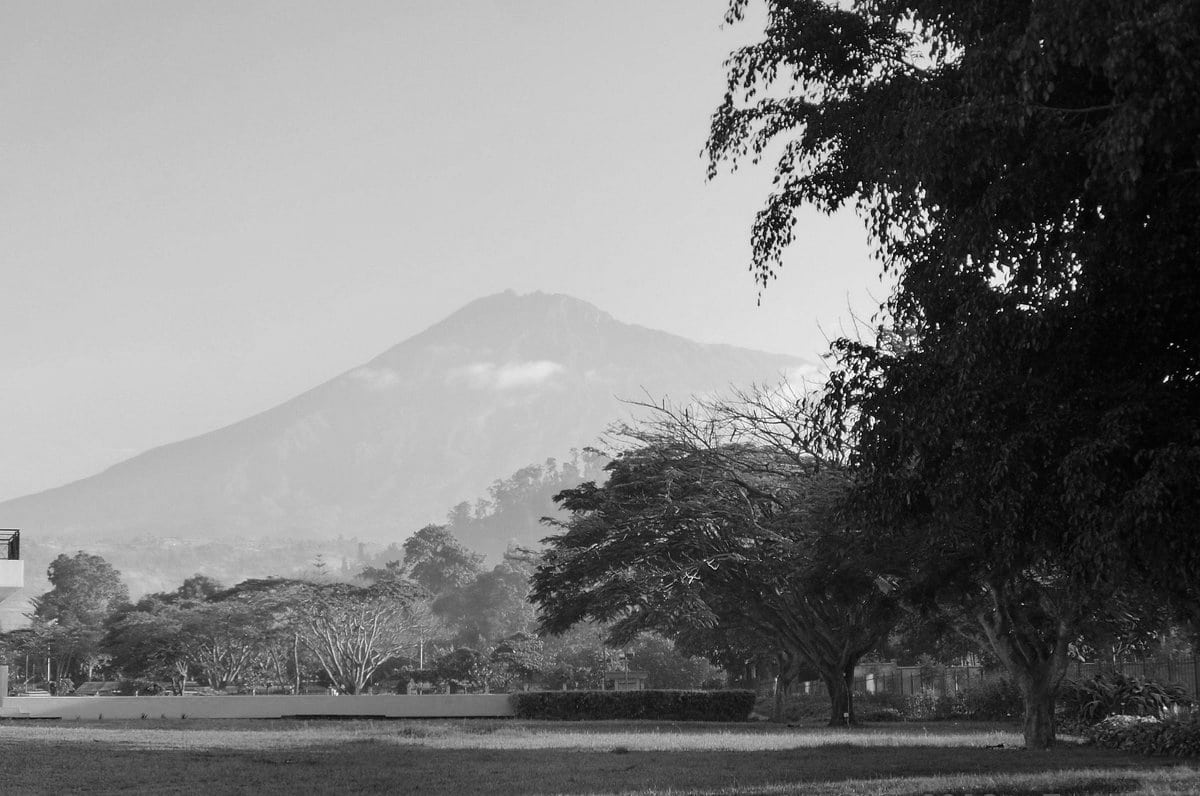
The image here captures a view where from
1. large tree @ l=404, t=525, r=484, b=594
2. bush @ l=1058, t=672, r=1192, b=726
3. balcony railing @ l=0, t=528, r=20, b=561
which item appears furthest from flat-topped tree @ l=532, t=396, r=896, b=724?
large tree @ l=404, t=525, r=484, b=594

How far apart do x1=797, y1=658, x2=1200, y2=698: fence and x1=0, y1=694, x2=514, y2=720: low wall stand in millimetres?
14314

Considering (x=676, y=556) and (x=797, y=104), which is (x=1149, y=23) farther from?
(x=676, y=556)

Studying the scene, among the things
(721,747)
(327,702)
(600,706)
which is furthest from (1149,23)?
(327,702)

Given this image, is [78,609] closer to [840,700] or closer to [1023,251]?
[840,700]

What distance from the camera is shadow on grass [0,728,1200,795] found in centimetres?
1568

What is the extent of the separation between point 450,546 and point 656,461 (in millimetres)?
101180

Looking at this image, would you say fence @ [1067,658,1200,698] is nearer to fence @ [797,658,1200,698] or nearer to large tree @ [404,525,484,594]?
fence @ [797,658,1200,698]

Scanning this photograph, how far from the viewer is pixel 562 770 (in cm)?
1861

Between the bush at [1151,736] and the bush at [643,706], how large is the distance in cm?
1755

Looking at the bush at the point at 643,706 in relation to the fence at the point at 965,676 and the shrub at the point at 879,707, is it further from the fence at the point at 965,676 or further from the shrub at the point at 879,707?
the fence at the point at 965,676

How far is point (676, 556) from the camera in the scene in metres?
35.5

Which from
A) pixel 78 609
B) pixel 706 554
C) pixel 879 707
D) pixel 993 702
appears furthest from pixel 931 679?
pixel 78 609

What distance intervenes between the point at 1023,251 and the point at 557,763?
11.2 m

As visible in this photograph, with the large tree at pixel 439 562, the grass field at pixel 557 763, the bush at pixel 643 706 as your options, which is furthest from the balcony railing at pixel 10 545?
the large tree at pixel 439 562
